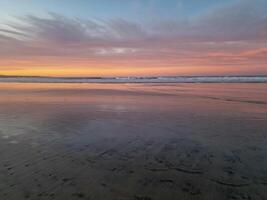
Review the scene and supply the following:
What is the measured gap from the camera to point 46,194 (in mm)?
3258

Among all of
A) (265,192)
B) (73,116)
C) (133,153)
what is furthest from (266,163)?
(73,116)

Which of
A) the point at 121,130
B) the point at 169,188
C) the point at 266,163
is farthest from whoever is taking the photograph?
the point at 121,130

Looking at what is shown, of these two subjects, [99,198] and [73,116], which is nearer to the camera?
[99,198]

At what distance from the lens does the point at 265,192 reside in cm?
335

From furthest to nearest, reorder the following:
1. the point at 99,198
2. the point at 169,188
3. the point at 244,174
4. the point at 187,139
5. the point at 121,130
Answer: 1. the point at 121,130
2. the point at 187,139
3. the point at 244,174
4. the point at 169,188
5. the point at 99,198

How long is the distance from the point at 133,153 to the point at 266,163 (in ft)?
8.21

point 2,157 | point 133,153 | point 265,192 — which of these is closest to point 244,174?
point 265,192

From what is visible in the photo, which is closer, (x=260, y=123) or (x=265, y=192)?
(x=265, y=192)

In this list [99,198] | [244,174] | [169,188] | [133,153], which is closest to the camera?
[99,198]

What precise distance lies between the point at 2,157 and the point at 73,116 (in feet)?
15.0

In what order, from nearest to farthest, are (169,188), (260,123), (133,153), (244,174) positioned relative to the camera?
(169,188) < (244,174) < (133,153) < (260,123)

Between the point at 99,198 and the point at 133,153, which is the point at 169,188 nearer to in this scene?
the point at 99,198

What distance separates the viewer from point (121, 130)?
697 cm

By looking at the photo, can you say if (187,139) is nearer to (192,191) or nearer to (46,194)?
(192,191)
